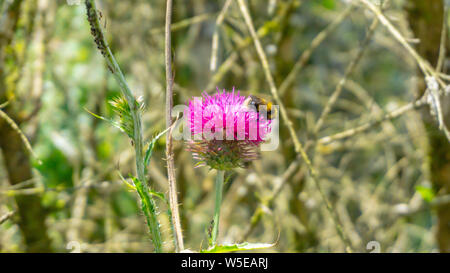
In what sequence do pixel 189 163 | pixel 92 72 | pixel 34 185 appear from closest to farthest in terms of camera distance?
pixel 34 185, pixel 189 163, pixel 92 72

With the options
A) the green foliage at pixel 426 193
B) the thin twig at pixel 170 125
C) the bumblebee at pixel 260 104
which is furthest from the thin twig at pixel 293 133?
the green foliage at pixel 426 193

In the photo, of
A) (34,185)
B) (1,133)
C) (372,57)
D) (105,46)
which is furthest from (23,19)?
(372,57)

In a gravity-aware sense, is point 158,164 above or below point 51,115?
below

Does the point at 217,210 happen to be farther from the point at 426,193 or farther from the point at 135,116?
the point at 426,193

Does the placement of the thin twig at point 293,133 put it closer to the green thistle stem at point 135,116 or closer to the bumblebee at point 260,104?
the bumblebee at point 260,104

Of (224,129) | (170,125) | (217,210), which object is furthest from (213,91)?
(170,125)

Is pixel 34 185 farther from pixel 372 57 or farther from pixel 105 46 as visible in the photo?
pixel 372 57
